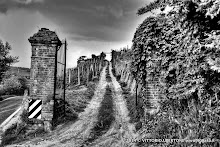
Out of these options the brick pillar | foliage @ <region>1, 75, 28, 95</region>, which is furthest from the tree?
the brick pillar

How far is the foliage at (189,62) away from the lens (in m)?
3.33

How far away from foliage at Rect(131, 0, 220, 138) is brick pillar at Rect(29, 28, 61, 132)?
9.72 ft

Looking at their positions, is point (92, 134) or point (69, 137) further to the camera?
point (92, 134)

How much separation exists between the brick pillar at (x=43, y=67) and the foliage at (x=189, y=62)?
296 centimetres

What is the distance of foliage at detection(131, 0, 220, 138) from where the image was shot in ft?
10.9

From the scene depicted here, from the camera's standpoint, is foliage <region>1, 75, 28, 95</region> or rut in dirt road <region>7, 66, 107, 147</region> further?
foliage <region>1, 75, 28, 95</region>

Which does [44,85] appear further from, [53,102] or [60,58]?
[60,58]

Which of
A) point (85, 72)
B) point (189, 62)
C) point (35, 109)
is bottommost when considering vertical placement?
point (35, 109)

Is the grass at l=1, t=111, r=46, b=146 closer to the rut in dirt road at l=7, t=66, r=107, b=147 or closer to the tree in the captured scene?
the rut in dirt road at l=7, t=66, r=107, b=147

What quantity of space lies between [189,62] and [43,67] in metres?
4.41

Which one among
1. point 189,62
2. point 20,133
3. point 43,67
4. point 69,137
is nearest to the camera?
point 189,62

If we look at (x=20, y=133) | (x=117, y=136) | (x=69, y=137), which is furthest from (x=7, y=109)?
(x=117, y=136)

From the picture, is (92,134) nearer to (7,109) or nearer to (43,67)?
(43,67)

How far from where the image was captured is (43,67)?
6.46m
